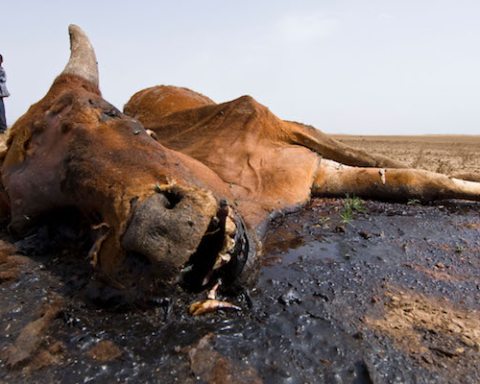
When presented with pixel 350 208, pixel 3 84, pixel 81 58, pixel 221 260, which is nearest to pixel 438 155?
pixel 350 208

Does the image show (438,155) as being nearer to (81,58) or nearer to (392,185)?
(392,185)

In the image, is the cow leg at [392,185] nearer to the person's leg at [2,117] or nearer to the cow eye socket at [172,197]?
the cow eye socket at [172,197]

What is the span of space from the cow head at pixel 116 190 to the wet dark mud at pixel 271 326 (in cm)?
25

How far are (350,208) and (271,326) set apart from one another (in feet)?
8.41

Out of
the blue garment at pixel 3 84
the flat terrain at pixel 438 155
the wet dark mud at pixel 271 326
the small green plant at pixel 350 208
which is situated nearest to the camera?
the wet dark mud at pixel 271 326

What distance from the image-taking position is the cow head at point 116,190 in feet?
7.66

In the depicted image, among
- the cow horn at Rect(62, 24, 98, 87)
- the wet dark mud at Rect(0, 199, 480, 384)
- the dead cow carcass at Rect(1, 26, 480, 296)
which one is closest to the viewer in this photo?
the wet dark mud at Rect(0, 199, 480, 384)

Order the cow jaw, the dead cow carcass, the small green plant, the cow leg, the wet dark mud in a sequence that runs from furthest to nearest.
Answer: the cow leg
the small green plant
the dead cow carcass
the cow jaw
the wet dark mud

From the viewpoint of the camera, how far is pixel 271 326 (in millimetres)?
2461

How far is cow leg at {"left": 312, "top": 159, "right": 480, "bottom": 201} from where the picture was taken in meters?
5.16

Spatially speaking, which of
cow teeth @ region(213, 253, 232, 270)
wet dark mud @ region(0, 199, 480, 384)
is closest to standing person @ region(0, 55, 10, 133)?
wet dark mud @ region(0, 199, 480, 384)

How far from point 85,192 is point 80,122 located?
659 mm

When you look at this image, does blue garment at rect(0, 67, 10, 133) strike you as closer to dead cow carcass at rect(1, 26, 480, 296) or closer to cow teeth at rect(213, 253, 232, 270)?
dead cow carcass at rect(1, 26, 480, 296)

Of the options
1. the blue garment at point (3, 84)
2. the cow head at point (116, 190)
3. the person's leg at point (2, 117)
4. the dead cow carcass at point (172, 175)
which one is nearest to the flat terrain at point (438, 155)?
the dead cow carcass at point (172, 175)
